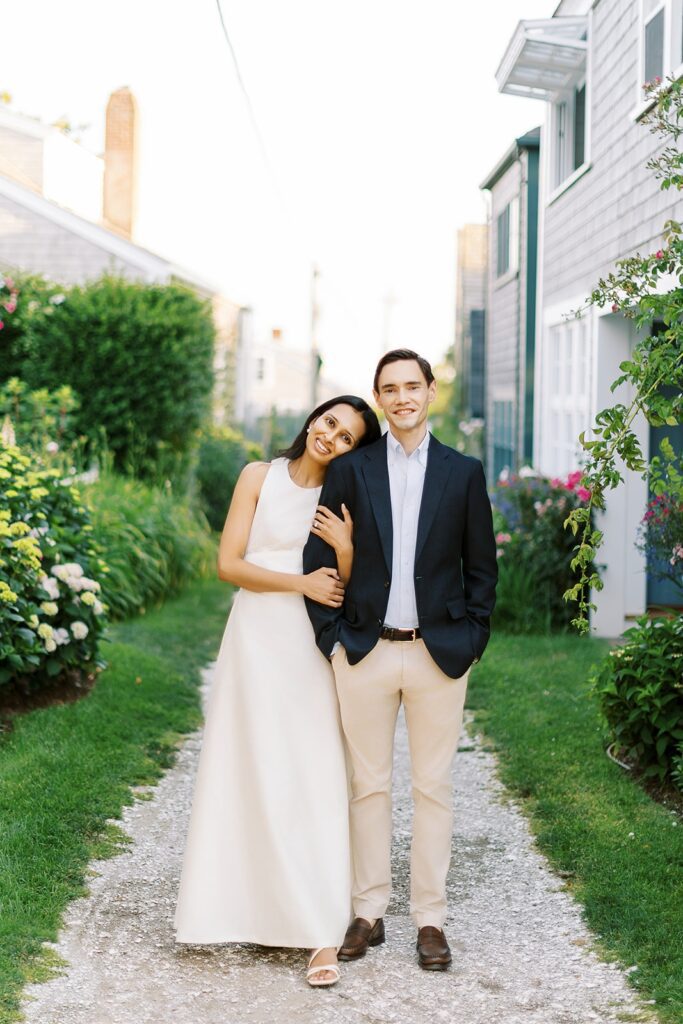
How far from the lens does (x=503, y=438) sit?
18.1 m

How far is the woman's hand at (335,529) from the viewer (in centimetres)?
416

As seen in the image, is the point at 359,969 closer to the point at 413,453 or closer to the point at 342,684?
the point at 342,684

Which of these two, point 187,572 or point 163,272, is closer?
point 187,572

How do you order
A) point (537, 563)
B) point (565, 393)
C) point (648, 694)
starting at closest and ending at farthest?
point (648, 694), point (537, 563), point (565, 393)

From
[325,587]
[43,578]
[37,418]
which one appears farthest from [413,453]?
[37,418]

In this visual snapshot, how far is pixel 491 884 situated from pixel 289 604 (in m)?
1.66

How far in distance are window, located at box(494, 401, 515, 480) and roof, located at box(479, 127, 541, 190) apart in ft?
10.7

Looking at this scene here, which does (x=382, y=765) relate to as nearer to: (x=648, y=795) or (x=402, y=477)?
(x=402, y=477)

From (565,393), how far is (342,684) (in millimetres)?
8336

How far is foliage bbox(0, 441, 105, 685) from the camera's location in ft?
21.1

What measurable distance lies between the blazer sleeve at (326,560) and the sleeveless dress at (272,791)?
3.5 inches

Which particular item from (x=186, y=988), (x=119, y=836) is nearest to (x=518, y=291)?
(x=119, y=836)

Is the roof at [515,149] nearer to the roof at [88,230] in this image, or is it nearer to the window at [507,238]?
the window at [507,238]

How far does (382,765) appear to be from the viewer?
4.27 metres
